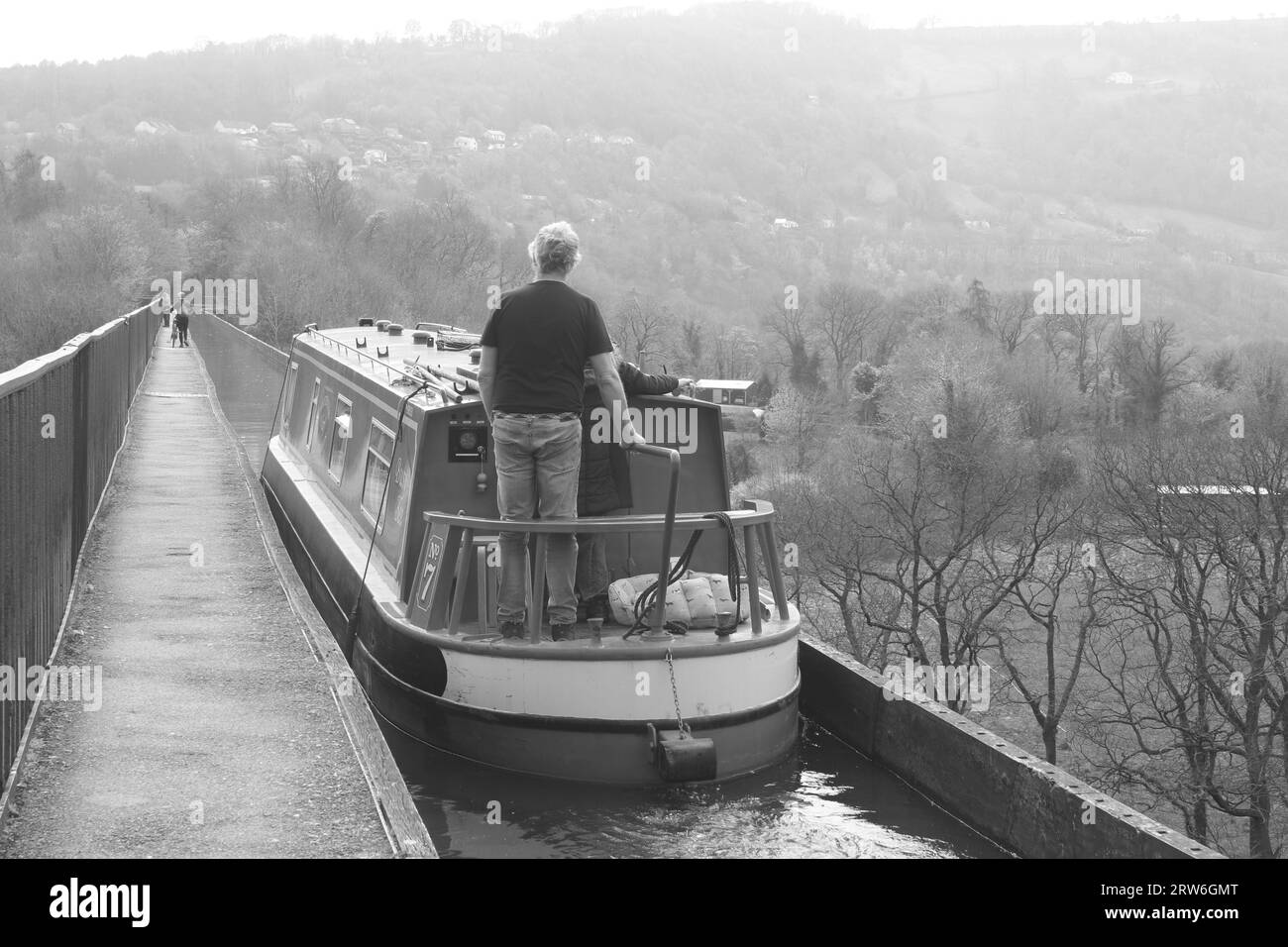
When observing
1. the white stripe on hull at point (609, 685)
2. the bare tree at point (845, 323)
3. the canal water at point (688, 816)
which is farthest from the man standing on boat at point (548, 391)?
the bare tree at point (845, 323)

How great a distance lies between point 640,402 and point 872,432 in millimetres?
82935

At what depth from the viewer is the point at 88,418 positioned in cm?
1036

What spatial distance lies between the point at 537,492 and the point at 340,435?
4.59 m

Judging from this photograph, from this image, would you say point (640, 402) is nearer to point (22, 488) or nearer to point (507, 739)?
point (507, 739)

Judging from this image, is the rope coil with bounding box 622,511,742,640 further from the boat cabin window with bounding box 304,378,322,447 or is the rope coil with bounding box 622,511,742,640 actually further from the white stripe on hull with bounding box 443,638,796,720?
the boat cabin window with bounding box 304,378,322,447

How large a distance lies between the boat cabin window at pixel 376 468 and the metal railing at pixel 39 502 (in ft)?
6.30

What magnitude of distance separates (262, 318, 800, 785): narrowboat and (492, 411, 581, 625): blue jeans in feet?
0.50

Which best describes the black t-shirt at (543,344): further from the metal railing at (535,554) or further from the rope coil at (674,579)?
the rope coil at (674,579)

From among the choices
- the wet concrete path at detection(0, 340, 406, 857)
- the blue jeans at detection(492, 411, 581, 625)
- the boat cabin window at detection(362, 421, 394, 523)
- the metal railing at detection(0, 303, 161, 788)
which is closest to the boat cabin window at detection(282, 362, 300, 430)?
the metal railing at detection(0, 303, 161, 788)

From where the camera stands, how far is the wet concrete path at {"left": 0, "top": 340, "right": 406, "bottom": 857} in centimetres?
489

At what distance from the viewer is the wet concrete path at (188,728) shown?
489 centimetres

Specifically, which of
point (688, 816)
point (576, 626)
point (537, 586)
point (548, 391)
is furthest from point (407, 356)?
point (688, 816)

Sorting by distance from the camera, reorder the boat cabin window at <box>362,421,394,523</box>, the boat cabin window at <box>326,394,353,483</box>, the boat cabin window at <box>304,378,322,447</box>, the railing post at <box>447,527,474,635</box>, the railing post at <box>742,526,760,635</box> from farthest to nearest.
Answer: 1. the boat cabin window at <box>304,378,322,447</box>
2. the boat cabin window at <box>326,394,353,483</box>
3. the boat cabin window at <box>362,421,394,523</box>
4. the railing post at <box>742,526,760,635</box>
5. the railing post at <box>447,527,474,635</box>
